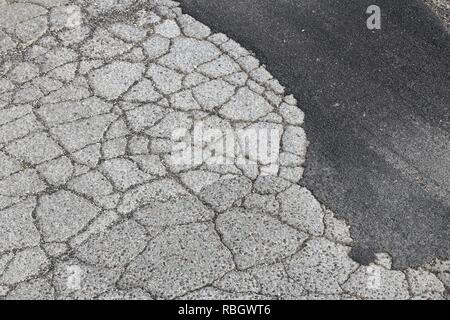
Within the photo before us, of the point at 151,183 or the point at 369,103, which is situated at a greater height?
the point at 369,103

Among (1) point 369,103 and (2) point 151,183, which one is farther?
(1) point 369,103

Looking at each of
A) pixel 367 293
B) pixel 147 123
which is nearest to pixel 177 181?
pixel 147 123

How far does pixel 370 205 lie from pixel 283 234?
0.58 metres

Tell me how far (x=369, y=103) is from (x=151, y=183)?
167cm

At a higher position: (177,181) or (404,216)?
(404,216)

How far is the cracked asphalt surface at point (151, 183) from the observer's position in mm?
3369

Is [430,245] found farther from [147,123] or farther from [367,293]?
[147,123]

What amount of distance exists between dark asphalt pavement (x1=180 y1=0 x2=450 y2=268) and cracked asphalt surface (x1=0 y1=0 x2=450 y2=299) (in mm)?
119

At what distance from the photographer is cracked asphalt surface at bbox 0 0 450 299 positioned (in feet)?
11.1

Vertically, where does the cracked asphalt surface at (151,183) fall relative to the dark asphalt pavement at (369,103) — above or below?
below

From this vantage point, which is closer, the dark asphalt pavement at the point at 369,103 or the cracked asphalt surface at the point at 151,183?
the cracked asphalt surface at the point at 151,183

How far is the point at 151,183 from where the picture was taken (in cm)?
388

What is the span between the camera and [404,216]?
367 cm

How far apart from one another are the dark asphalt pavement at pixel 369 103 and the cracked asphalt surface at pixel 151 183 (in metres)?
0.12
